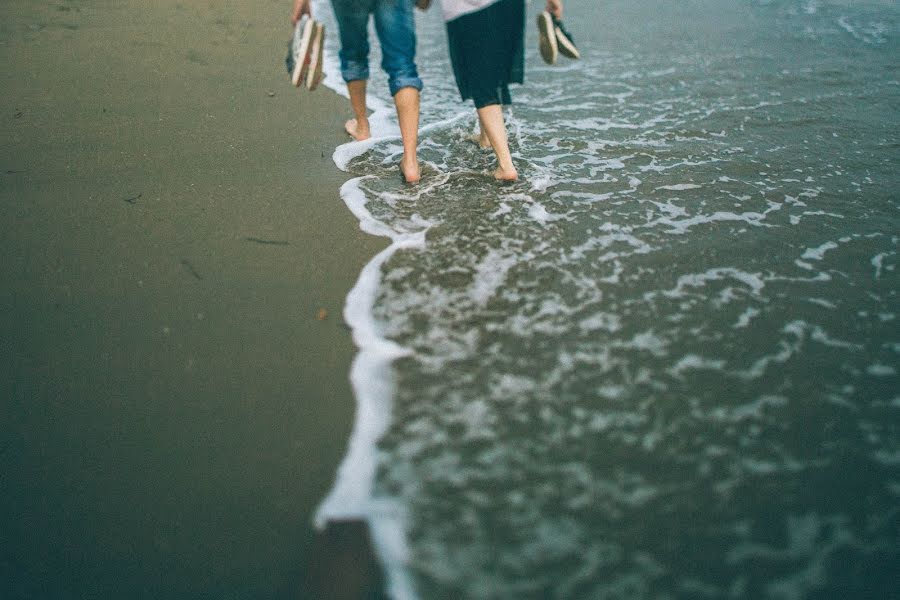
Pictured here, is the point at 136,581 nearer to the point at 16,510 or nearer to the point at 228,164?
the point at 16,510

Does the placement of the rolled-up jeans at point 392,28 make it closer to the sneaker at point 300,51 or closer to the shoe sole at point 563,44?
the sneaker at point 300,51

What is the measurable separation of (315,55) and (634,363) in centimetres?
262

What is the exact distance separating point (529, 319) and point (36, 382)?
186 cm

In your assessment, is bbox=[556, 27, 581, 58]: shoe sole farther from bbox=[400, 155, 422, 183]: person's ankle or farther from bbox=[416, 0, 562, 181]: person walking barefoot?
bbox=[400, 155, 422, 183]: person's ankle

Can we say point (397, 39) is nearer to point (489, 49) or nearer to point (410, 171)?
point (489, 49)

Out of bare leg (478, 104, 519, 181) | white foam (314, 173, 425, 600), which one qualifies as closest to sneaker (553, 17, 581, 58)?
bare leg (478, 104, 519, 181)

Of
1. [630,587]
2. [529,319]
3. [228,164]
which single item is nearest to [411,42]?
[228,164]

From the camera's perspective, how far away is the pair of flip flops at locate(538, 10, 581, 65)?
359 cm

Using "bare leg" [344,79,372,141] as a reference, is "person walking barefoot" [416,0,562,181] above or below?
above

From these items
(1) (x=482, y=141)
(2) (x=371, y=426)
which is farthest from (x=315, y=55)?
(2) (x=371, y=426)

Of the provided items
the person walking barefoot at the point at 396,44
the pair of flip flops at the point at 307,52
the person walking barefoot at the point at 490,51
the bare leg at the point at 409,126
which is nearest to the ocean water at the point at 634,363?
the bare leg at the point at 409,126

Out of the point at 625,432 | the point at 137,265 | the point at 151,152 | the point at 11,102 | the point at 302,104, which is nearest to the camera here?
the point at 625,432

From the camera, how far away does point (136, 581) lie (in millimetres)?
1577

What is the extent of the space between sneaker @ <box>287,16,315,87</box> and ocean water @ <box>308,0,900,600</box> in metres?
0.68
